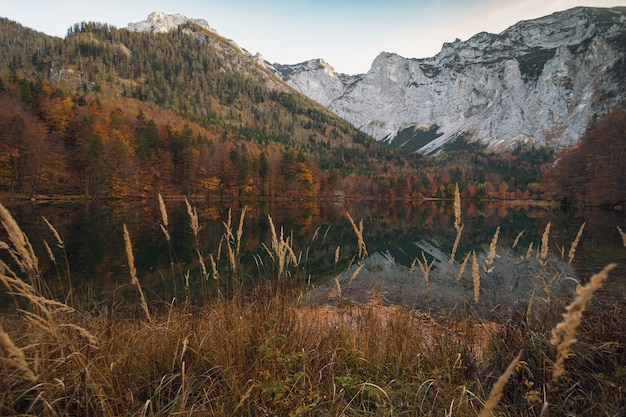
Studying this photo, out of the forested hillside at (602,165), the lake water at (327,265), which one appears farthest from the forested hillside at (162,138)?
the lake water at (327,265)

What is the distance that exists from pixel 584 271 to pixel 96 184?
202 ft

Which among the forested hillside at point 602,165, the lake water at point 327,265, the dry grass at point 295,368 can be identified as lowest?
the lake water at point 327,265

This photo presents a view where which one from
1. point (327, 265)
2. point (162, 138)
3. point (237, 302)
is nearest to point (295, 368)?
point (237, 302)

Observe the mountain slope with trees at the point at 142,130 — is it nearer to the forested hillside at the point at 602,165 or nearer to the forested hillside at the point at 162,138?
the forested hillside at the point at 162,138

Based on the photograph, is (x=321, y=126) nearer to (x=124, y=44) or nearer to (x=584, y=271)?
(x=124, y=44)

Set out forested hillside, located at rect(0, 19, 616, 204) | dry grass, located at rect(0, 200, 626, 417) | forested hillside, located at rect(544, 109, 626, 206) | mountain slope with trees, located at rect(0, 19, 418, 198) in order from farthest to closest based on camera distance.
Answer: forested hillside, located at rect(0, 19, 616, 204)
mountain slope with trees, located at rect(0, 19, 418, 198)
forested hillside, located at rect(544, 109, 626, 206)
dry grass, located at rect(0, 200, 626, 417)

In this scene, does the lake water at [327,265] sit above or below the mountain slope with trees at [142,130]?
below

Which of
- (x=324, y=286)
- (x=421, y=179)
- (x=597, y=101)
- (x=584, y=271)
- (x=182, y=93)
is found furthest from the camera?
(x=597, y=101)

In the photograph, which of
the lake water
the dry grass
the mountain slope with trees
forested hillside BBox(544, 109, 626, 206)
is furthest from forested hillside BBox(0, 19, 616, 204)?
the dry grass

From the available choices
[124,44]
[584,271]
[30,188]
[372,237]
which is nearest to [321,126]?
[124,44]

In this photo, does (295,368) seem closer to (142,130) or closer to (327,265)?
(327,265)

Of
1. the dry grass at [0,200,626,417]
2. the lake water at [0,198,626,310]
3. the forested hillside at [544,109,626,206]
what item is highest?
the forested hillside at [544,109,626,206]

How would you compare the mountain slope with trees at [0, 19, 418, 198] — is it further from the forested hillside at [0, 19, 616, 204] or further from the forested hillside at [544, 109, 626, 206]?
the forested hillside at [544, 109, 626, 206]

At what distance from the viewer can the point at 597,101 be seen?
630 ft
